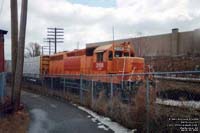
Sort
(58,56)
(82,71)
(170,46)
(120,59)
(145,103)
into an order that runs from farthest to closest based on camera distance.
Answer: (170,46) < (58,56) < (82,71) < (120,59) < (145,103)

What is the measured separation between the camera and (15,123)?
14.6 meters

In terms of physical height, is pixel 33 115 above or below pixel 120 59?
below

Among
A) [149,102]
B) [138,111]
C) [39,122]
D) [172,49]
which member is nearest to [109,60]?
[39,122]

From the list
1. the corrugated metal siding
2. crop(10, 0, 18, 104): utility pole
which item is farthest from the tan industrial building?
crop(10, 0, 18, 104): utility pole

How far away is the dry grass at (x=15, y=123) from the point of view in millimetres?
13109

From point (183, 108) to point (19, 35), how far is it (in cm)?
1235

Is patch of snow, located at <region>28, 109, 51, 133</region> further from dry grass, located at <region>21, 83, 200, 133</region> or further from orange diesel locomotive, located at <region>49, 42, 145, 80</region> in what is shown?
orange diesel locomotive, located at <region>49, 42, 145, 80</region>

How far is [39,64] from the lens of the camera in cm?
4350

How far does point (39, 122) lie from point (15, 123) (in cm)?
96

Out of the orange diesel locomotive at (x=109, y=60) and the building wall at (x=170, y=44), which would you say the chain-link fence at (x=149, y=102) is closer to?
the orange diesel locomotive at (x=109, y=60)

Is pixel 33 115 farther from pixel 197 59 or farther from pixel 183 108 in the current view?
pixel 197 59

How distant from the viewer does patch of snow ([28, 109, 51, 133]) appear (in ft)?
42.5

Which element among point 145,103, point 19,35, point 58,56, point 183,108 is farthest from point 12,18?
point 58,56

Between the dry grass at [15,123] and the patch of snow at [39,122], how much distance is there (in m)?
0.26
